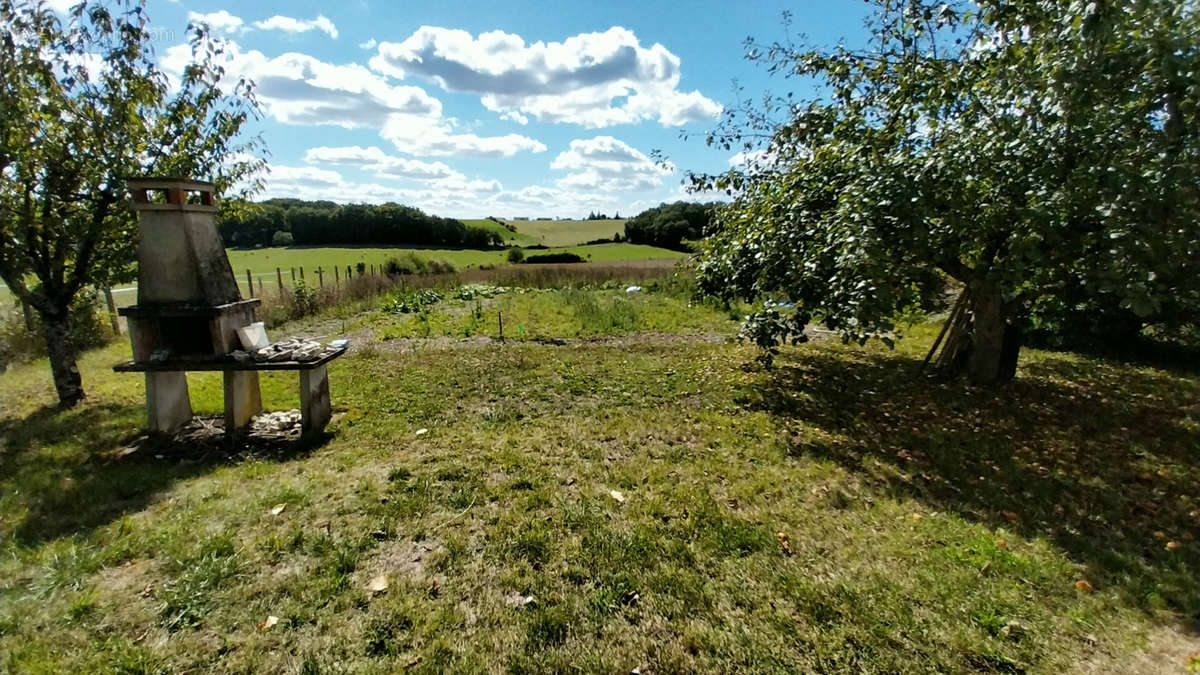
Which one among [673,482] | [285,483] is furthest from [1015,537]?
[285,483]

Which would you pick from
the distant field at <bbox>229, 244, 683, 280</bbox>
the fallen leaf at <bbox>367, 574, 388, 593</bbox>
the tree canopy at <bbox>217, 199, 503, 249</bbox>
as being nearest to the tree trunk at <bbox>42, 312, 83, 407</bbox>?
the fallen leaf at <bbox>367, 574, 388, 593</bbox>

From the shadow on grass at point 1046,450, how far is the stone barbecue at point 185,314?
524cm

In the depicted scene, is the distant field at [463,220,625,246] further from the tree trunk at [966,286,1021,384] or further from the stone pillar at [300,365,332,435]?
the stone pillar at [300,365,332,435]

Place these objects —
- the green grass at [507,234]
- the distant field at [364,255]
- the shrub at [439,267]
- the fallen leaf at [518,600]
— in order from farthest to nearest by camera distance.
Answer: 1. the green grass at [507,234]
2. the distant field at [364,255]
3. the shrub at [439,267]
4. the fallen leaf at [518,600]

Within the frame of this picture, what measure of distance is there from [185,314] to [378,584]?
3469mm

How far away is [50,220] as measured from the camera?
5.64m

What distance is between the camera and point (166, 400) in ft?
16.5

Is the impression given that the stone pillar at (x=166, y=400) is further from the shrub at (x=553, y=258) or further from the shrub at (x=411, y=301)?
the shrub at (x=553, y=258)

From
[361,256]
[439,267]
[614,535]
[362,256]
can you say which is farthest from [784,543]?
[361,256]

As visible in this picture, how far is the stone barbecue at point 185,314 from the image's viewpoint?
15.0 feet

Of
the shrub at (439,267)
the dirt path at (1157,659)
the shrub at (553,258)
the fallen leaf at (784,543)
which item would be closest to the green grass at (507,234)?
the shrub at (553,258)

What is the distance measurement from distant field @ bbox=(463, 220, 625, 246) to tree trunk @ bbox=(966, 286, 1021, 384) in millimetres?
39102

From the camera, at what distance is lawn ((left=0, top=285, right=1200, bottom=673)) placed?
2.37m

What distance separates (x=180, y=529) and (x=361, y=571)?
133 cm
